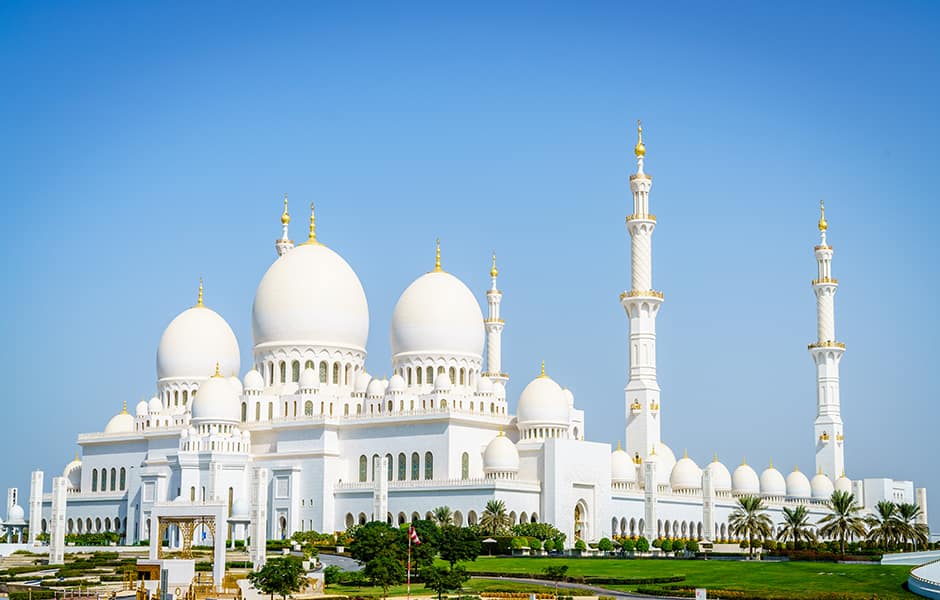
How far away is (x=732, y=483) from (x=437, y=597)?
4547 cm

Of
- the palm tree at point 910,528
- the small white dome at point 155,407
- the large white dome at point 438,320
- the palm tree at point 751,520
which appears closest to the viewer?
the palm tree at point 751,520

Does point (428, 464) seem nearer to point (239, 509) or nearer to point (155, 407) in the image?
point (239, 509)

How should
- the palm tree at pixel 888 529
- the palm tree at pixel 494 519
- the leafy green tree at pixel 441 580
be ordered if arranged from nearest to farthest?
the leafy green tree at pixel 441 580 < the palm tree at pixel 494 519 < the palm tree at pixel 888 529

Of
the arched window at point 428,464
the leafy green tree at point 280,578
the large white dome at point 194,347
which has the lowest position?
the leafy green tree at point 280,578

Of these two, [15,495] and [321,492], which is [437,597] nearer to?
[321,492]

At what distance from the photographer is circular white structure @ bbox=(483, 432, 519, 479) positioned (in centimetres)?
6456

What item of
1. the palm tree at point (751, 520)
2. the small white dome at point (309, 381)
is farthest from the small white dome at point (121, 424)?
the palm tree at point (751, 520)

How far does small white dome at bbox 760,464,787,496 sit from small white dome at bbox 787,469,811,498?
430mm

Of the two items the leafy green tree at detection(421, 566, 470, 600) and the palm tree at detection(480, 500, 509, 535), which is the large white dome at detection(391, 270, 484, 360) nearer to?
the palm tree at detection(480, 500, 509, 535)

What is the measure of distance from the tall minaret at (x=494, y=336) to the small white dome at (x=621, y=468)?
1333 cm

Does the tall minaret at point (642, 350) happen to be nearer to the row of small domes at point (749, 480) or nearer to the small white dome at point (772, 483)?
the row of small domes at point (749, 480)

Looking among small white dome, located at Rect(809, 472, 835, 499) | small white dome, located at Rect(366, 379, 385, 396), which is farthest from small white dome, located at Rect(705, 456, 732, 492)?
small white dome, located at Rect(366, 379, 385, 396)

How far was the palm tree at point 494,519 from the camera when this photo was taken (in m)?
60.3

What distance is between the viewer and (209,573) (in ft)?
161
